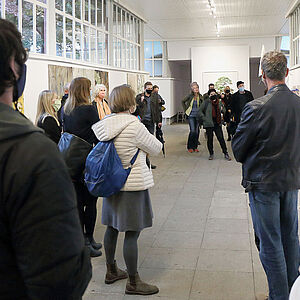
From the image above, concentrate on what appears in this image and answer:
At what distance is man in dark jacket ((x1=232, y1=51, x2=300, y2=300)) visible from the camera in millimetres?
3109

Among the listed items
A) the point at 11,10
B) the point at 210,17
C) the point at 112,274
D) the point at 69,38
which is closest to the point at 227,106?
the point at 210,17

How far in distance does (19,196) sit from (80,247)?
0.81 ft

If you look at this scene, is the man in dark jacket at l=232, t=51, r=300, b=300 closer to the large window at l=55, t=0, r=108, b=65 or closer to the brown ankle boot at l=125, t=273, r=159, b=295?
the brown ankle boot at l=125, t=273, r=159, b=295

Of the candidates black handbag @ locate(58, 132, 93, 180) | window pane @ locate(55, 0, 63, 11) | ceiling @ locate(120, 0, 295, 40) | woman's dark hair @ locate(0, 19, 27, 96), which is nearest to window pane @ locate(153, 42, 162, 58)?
ceiling @ locate(120, 0, 295, 40)

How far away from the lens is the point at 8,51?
131 centimetres

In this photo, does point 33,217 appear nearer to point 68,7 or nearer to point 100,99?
point 100,99

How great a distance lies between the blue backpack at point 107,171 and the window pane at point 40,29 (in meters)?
5.26

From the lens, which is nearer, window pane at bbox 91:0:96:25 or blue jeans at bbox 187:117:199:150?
window pane at bbox 91:0:96:25

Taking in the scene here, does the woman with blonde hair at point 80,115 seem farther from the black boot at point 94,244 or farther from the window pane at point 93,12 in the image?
the window pane at point 93,12

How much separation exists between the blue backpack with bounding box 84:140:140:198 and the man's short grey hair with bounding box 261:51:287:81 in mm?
1216

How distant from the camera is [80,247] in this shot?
1.37 meters

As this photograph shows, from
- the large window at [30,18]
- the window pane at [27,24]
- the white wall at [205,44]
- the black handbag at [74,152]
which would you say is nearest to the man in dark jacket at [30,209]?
the black handbag at [74,152]

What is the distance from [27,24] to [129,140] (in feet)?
16.6

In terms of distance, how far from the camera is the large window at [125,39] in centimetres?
1439
